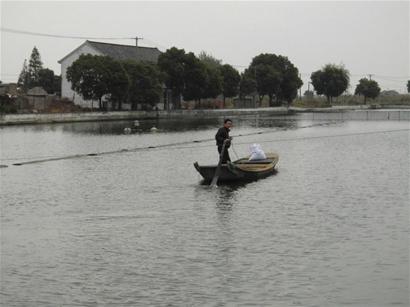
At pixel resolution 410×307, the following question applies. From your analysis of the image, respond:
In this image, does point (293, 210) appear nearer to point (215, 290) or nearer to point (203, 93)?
point (215, 290)

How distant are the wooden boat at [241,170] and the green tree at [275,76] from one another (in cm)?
9340

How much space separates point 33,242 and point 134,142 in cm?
3196

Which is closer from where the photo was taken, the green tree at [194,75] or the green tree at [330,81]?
the green tree at [194,75]

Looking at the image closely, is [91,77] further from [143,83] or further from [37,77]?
[37,77]

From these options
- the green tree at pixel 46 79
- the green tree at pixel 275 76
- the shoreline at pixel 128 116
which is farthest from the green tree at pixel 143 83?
the green tree at pixel 275 76

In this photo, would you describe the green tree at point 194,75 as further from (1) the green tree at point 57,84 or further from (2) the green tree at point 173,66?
(1) the green tree at point 57,84

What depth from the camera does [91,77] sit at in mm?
77750

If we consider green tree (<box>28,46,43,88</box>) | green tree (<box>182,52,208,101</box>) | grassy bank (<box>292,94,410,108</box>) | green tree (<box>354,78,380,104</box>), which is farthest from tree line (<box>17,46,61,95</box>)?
green tree (<box>354,78,380,104</box>)

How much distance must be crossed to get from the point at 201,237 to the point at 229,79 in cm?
9647

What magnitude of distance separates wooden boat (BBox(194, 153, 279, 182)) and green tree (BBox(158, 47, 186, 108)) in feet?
217

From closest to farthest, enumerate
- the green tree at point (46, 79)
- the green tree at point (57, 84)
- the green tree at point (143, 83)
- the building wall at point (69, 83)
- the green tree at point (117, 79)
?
the green tree at point (117, 79), the green tree at point (143, 83), the building wall at point (69, 83), the green tree at point (57, 84), the green tree at point (46, 79)

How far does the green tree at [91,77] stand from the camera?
255 feet

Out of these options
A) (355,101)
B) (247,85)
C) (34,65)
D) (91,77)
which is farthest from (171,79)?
(355,101)

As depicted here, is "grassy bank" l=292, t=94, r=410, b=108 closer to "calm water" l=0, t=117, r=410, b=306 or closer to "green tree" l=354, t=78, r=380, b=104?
"green tree" l=354, t=78, r=380, b=104
